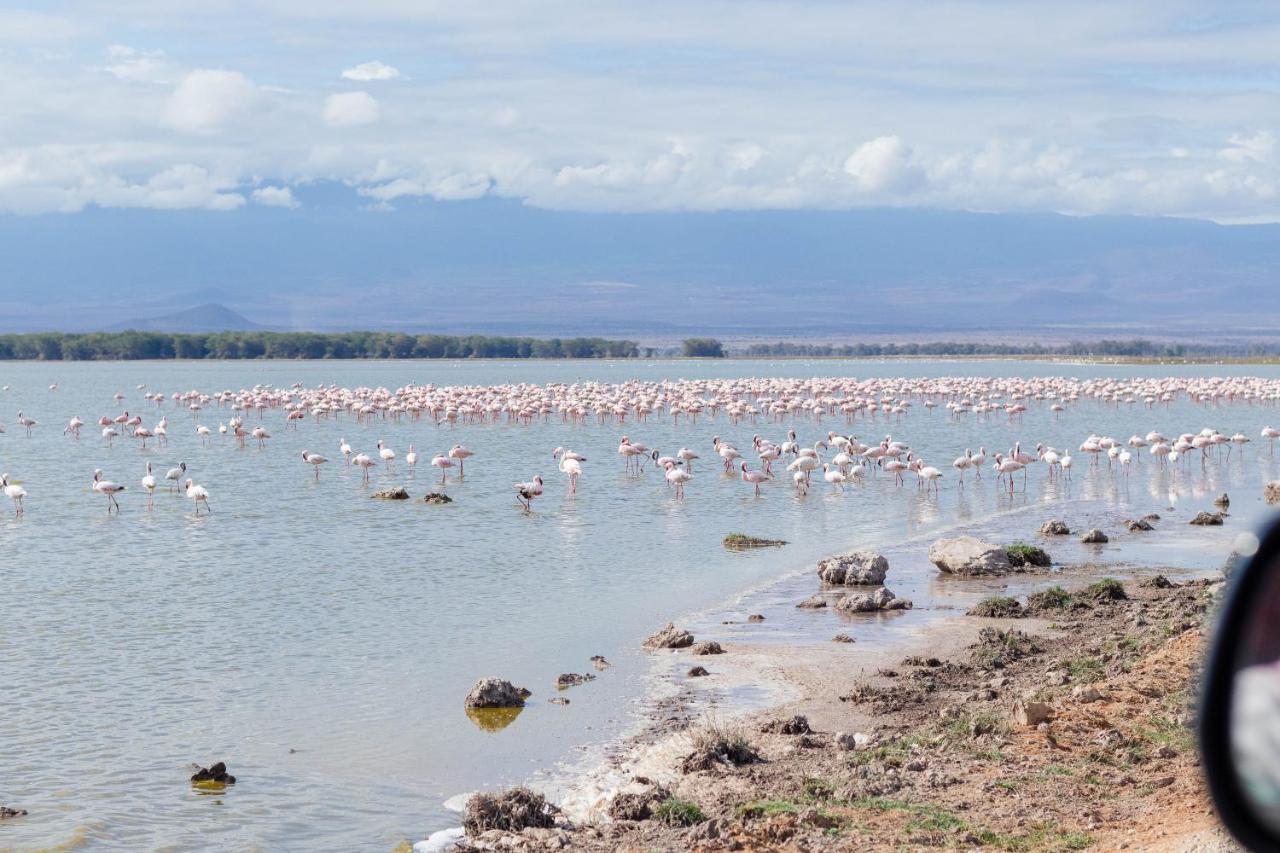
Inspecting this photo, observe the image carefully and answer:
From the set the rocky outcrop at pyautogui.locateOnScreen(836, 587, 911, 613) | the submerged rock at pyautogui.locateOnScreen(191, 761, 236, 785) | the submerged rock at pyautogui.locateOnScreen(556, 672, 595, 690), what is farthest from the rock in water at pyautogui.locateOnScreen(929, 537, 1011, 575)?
the submerged rock at pyautogui.locateOnScreen(191, 761, 236, 785)

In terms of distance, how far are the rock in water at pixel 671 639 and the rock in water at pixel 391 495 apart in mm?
13734

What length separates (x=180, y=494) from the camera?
2806 centimetres

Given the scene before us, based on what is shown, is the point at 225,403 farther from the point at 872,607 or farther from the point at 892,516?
the point at 872,607

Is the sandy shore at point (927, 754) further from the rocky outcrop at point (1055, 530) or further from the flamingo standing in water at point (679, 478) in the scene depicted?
the flamingo standing in water at point (679, 478)

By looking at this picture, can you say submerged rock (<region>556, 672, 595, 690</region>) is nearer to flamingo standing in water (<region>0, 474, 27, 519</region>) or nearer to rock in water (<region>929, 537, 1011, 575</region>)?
rock in water (<region>929, 537, 1011, 575</region>)

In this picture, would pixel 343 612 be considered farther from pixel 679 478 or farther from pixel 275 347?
pixel 275 347

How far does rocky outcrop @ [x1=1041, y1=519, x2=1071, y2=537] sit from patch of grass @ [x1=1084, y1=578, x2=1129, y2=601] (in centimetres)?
597

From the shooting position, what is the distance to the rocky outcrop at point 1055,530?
21.4 metres

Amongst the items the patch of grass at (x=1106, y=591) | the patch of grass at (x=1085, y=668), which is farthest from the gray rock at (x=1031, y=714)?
the patch of grass at (x=1106, y=591)

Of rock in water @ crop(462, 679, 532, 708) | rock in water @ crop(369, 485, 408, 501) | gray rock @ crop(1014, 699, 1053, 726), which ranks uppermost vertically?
gray rock @ crop(1014, 699, 1053, 726)

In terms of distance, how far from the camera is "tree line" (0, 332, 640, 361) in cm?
12700

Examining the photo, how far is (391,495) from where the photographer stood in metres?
27.3

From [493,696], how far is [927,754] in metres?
3.98

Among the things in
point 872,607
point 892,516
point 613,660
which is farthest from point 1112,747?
point 892,516
